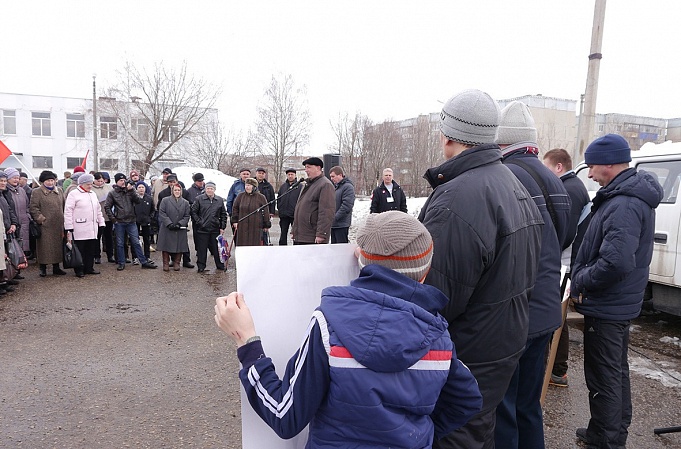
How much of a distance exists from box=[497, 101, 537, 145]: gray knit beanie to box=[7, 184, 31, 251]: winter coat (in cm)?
874

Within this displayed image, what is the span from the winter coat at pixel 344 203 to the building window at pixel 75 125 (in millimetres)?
42753

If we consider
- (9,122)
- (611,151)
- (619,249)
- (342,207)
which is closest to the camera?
(619,249)

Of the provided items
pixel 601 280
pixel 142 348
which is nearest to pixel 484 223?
pixel 601 280

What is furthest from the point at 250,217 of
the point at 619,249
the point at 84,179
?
the point at 619,249

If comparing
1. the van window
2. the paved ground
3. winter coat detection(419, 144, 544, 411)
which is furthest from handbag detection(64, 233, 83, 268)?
the van window

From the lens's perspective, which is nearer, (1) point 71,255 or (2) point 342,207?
(1) point 71,255

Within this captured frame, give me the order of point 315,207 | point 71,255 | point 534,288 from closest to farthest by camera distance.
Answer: point 534,288, point 315,207, point 71,255

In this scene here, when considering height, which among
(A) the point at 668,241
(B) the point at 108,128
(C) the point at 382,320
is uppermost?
(B) the point at 108,128

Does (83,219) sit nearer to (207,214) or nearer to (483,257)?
(207,214)

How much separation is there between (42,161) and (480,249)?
51.1 meters

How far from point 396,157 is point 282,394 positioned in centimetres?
3324

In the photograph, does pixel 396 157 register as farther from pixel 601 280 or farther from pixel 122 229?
pixel 601 280

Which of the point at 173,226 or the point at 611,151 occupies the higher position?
the point at 611,151

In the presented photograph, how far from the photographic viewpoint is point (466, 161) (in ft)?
6.22
